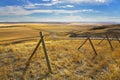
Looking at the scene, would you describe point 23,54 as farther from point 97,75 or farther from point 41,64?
point 97,75

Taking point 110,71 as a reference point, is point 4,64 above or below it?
above

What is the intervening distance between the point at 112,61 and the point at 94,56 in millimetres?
1961

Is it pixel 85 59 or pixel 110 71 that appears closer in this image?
pixel 110 71

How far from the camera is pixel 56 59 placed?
1466cm

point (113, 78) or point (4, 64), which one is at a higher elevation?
point (4, 64)

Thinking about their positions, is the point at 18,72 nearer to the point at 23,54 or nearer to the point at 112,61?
the point at 23,54

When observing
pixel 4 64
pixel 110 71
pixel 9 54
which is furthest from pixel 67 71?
pixel 9 54

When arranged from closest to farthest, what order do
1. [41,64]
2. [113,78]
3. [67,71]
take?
[113,78]
[67,71]
[41,64]

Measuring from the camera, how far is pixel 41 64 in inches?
516

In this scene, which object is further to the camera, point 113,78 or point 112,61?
point 112,61

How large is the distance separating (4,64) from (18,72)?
1568mm

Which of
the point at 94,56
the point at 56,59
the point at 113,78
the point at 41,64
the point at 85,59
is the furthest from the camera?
the point at 94,56

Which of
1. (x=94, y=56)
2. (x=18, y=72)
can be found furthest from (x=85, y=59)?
(x=18, y=72)

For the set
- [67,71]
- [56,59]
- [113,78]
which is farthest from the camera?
[56,59]
